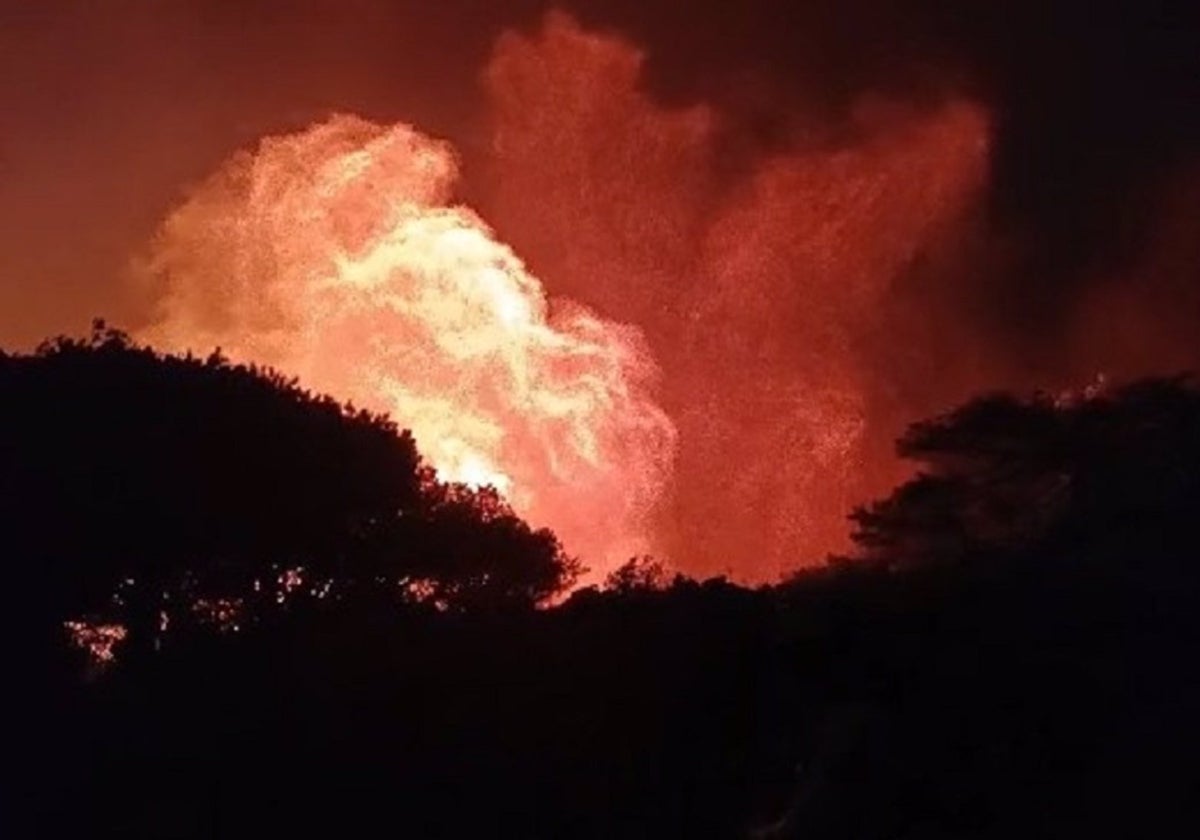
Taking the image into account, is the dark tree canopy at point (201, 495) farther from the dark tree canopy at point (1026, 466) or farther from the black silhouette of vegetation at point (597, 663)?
the dark tree canopy at point (1026, 466)

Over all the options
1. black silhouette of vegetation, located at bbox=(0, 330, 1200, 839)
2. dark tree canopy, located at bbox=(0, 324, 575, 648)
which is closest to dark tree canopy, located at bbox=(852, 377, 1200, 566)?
black silhouette of vegetation, located at bbox=(0, 330, 1200, 839)

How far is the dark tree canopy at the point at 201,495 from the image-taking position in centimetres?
5600

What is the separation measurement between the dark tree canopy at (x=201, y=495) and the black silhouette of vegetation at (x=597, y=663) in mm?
104

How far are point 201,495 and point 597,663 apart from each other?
19.2 metres

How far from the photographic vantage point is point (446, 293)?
80875 millimetres

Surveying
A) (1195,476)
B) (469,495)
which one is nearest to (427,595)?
(469,495)

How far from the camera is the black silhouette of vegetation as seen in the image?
36406 millimetres

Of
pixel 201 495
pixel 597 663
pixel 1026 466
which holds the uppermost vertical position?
pixel 1026 466

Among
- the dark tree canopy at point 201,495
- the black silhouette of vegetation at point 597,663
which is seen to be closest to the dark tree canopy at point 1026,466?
the black silhouette of vegetation at point 597,663

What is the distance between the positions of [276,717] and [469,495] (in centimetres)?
2467

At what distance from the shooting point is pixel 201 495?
190 ft

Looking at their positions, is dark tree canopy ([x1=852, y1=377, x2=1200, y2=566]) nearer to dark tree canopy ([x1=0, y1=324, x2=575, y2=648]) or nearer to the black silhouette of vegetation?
the black silhouette of vegetation

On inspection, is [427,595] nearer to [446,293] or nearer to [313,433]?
Result: [313,433]

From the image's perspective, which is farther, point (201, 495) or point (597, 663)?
point (201, 495)
